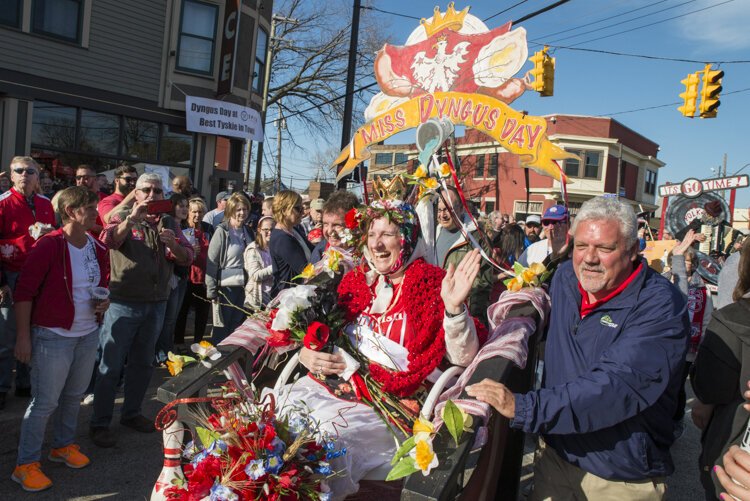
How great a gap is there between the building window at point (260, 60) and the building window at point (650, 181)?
1437 inches

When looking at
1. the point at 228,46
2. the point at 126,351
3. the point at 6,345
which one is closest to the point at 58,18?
the point at 228,46

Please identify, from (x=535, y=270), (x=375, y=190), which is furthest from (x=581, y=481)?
(x=375, y=190)

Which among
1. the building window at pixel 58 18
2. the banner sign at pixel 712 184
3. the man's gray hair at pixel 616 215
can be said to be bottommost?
the man's gray hair at pixel 616 215

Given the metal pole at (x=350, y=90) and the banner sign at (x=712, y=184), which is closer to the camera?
the banner sign at (x=712, y=184)

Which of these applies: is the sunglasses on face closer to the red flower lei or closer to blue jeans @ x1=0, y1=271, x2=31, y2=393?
blue jeans @ x1=0, y1=271, x2=31, y2=393

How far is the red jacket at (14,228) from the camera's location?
4445mm

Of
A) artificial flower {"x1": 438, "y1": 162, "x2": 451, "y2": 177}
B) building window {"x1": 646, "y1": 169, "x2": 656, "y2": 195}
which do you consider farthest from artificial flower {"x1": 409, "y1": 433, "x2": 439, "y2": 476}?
building window {"x1": 646, "y1": 169, "x2": 656, "y2": 195}

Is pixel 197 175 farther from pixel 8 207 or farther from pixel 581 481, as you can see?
pixel 581 481

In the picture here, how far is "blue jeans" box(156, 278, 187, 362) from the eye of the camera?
5.66 m

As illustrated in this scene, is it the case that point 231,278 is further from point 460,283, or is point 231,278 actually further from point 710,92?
point 710,92

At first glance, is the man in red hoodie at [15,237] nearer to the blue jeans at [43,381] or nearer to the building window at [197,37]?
the blue jeans at [43,381]

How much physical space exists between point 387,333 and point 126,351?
230cm

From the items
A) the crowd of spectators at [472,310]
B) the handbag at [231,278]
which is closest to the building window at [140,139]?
the crowd of spectators at [472,310]

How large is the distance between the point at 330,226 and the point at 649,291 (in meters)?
3.26
